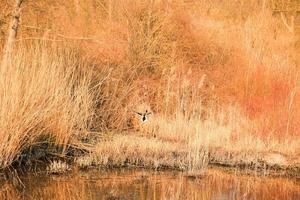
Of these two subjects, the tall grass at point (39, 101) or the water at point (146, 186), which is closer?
the water at point (146, 186)

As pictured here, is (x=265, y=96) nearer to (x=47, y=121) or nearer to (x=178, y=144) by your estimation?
(x=178, y=144)

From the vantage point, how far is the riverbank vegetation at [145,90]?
8.23 m

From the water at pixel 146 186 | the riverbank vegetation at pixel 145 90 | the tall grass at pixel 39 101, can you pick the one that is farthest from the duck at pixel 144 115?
the water at pixel 146 186

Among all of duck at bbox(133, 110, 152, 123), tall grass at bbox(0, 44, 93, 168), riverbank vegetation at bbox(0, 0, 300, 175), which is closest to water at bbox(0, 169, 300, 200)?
riverbank vegetation at bbox(0, 0, 300, 175)

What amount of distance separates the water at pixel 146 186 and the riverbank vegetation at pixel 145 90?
0.43 meters

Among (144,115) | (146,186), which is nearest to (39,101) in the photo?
(146,186)

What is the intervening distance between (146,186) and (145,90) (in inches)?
177

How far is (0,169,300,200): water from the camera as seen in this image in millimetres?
7340

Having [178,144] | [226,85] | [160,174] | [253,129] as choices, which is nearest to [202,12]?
[226,85]

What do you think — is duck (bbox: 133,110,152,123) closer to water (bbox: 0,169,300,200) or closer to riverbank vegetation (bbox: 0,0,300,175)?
riverbank vegetation (bbox: 0,0,300,175)

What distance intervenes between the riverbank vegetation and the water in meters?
0.43

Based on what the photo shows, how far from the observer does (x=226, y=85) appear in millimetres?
12852

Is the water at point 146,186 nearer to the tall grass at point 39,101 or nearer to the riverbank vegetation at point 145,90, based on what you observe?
the riverbank vegetation at point 145,90

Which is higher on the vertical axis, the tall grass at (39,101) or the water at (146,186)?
the tall grass at (39,101)
